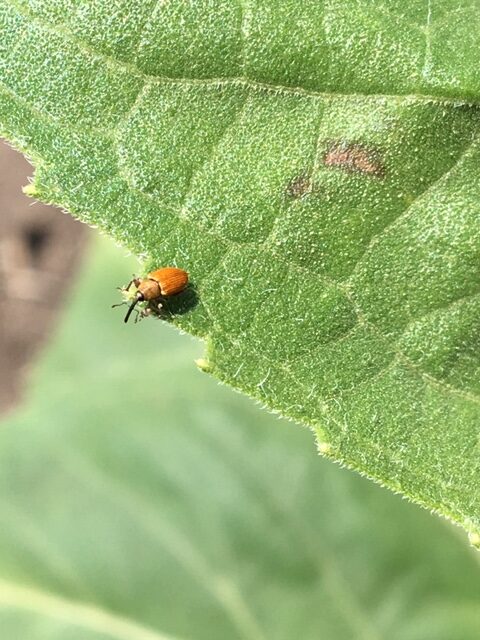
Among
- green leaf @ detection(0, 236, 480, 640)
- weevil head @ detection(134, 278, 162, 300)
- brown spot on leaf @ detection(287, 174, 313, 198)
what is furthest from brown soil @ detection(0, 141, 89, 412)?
brown spot on leaf @ detection(287, 174, 313, 198)

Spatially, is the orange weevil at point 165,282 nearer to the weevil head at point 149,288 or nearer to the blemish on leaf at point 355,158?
the weevil head at point 149,288

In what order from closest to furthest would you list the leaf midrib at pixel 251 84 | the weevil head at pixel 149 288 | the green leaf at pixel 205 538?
the leaf midrib at pixel 251 84 < the weevil head at pixel 149 288 < the green leaf at pixel 205 538

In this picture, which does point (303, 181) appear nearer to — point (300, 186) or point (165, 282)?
point (300, 186)

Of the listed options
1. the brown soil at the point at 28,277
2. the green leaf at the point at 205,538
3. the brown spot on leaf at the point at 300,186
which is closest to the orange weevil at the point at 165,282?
the brown spot on leaf at the point at 300,186

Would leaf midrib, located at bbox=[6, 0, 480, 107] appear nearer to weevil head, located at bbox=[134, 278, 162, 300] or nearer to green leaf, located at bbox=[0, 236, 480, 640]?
weevil head, located at bbox=[134, 278, 162, 300]

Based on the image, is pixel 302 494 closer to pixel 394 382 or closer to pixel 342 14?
pixel 394 382

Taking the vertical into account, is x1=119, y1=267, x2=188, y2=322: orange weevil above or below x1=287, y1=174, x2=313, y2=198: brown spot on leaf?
below
